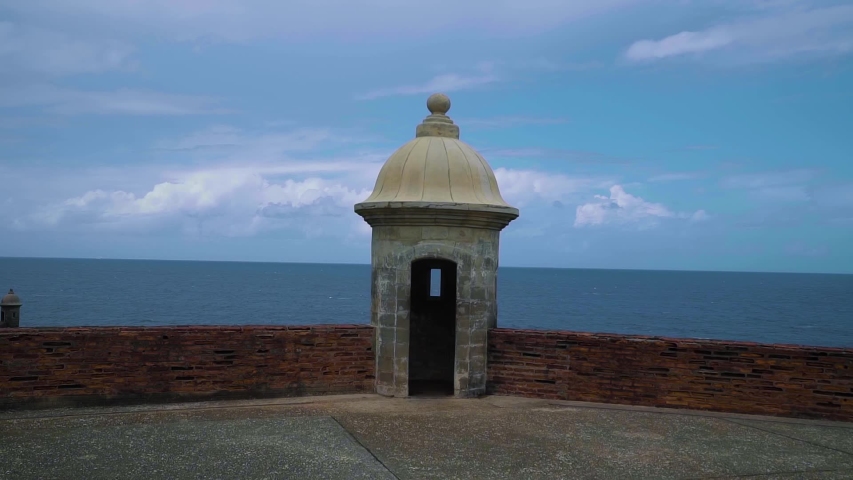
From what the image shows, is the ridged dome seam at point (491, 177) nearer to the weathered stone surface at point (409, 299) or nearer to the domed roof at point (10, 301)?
the weathered stone surface at point (409, 299)

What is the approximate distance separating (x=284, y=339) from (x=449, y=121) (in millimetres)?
3578

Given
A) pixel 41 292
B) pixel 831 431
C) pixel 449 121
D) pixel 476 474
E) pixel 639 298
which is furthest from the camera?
pixel 639 298

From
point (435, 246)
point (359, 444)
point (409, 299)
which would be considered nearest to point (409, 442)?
point (359, 444)

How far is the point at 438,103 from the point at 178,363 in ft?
15.2

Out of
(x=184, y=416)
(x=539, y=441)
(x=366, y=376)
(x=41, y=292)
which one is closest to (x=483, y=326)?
(x=366, y=376)

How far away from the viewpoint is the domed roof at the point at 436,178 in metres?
9.62

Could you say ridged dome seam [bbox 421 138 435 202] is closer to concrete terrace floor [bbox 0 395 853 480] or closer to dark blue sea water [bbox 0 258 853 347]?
concrete terrace floor [bbox 0 395 853 480]

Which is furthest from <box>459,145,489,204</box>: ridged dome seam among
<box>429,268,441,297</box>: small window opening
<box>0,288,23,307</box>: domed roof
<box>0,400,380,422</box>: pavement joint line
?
<box>0,288,23,307</box>: domed roof

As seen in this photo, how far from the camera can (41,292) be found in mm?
80188

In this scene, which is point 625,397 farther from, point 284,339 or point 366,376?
point 284,339

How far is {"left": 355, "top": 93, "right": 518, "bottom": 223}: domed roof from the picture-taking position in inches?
379

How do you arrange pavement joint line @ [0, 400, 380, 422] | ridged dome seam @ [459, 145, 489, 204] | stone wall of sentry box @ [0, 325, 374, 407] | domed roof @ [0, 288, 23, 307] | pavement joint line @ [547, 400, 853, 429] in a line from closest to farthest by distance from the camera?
pavement joint line @ [0, 400, 380, 422]
stone wall of sentry box @ [0, 325, 374, 407]
pavement joint line @ [547, 400, 853, 429]
ridged dome seam @ [459, 145, 489, 204]
domed roof @ [0, 288, 23, 307]

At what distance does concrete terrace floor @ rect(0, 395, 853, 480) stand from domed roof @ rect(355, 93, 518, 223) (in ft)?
7.76

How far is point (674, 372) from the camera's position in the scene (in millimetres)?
9141
